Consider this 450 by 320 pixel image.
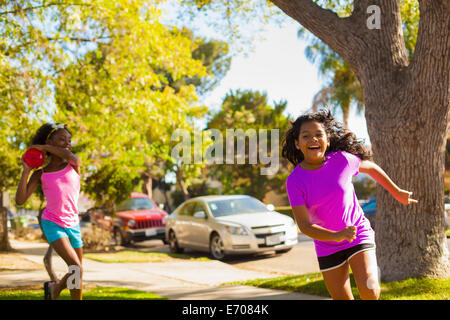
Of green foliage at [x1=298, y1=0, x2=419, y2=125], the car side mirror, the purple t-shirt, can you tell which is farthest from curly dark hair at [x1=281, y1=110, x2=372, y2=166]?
green foliage at [x1=298, y1=0, x2=419, y2=125]

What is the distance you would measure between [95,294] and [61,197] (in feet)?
8.67

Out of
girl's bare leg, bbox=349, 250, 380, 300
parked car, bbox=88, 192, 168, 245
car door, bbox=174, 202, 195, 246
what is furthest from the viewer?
parked car, bbox=88, 192, 168, 245

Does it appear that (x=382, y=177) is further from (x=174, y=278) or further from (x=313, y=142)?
(x=174, y=278)

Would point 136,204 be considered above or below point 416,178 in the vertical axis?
below

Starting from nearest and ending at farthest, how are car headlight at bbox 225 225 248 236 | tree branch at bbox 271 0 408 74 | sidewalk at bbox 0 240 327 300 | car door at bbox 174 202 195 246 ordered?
tree branch at bbox 271 0 408 74 → sidewalk at bbox 0 240 327 300 → car headlight at bbox 225 225 248 236 → car door at bbox 174 202 195 246

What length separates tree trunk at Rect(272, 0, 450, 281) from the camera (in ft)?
20.7

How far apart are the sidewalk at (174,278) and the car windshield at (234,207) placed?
5.18 feet

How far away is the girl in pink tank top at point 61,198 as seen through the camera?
483 centimetres

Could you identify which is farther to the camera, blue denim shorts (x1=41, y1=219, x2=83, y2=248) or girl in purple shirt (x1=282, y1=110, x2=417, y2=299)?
blue denim shorts (x1=41, y1=219, x2=83, y2=248)

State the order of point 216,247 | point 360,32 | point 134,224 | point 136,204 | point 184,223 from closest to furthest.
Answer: point 360,32 → point 216,247 → point 184,223 → point 134,224 → point 136,204

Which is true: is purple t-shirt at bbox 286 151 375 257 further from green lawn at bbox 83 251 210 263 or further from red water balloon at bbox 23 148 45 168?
green lawn at bbox 83 251 210 263

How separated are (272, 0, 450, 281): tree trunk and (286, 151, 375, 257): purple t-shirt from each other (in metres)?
3.15

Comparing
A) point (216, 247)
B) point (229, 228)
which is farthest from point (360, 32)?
point (216, 247)

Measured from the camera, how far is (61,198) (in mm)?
4887
